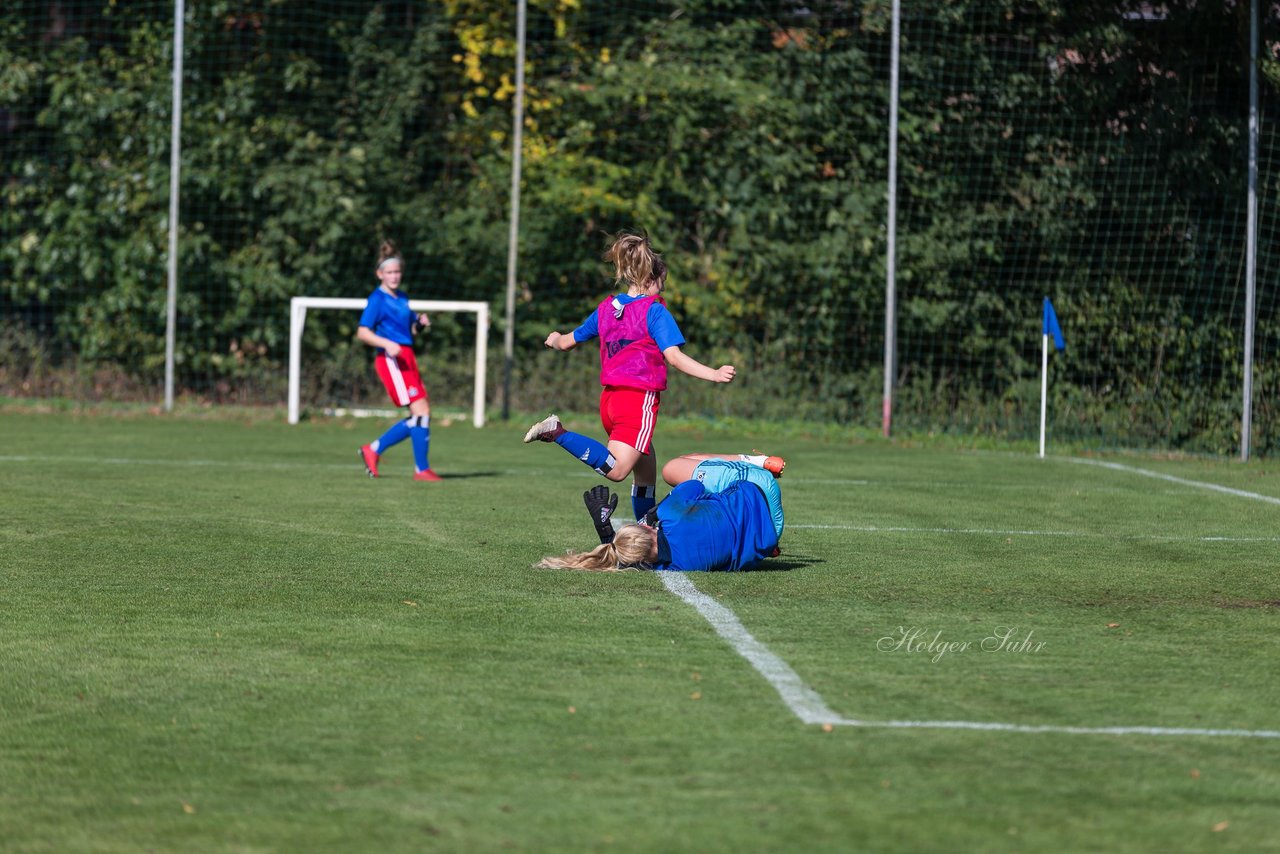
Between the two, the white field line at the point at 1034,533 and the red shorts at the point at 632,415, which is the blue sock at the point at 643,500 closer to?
the red shorts at the point at 632,415

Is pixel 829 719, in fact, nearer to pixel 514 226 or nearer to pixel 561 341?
pixel 561 341

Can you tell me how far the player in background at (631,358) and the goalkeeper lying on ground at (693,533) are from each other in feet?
2.83

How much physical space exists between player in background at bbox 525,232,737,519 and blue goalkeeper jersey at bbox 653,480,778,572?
37.6 inches

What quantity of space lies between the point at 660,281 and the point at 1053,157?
34.4 feet

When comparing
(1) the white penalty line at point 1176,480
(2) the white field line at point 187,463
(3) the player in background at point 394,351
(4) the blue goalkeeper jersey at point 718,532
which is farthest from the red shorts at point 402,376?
(1) the white penalty line at point 1176,480

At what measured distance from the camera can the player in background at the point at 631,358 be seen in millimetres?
8883

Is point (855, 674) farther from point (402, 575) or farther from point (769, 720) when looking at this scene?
point (402, 575)

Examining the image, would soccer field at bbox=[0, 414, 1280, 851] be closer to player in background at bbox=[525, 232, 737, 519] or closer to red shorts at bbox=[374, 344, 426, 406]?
player in background at bbox=[525, 232, 737, 519]

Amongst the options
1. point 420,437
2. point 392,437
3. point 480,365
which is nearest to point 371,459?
point 392,437

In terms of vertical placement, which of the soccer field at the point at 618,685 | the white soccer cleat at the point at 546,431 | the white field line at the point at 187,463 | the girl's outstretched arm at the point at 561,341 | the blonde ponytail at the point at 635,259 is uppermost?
the blonde ponytail at the point at 635,259

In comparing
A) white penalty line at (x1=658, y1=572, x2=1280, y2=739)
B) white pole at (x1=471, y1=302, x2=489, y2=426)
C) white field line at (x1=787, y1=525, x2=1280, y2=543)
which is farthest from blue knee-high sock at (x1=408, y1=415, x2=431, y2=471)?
white penalty line at (x1=658, y1=572, x2=1280, y2=739)

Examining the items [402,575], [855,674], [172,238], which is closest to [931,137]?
[172,238]

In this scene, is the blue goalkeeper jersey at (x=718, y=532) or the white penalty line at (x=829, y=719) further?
the blue goalkeeper jersey at (x=718, y=532)

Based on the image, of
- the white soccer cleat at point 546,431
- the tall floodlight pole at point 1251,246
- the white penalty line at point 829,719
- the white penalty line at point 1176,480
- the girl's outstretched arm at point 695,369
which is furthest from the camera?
the tall floodlight pole at point 1251,246
